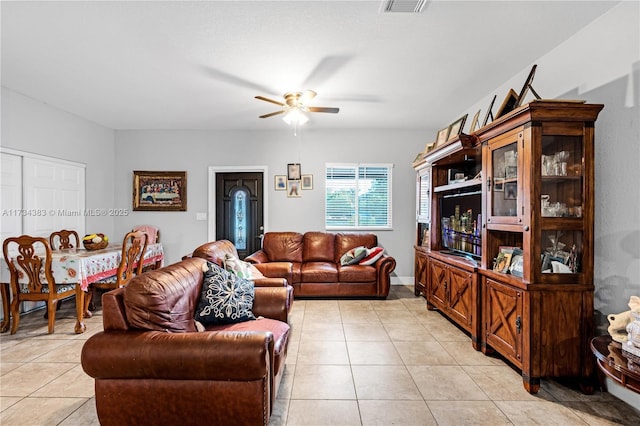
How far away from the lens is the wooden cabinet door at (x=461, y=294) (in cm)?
320

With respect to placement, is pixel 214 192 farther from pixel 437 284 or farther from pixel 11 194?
pixel 437 284

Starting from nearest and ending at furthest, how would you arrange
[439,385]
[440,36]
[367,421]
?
[367,421] < [439,385] < [440,36]

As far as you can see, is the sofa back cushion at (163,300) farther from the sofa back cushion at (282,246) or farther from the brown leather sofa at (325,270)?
the sofa back cushion at (282,246)

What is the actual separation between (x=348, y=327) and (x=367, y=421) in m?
1.62

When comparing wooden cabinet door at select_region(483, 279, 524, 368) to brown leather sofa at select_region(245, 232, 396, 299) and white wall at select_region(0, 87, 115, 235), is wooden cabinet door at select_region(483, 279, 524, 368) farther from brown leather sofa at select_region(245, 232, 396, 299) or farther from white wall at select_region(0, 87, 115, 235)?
white wall at select_region(0, 87, 115, 235)

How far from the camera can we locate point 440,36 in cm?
271

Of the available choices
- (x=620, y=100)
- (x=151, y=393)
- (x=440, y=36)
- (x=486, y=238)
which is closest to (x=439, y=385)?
(x=486, y=238)

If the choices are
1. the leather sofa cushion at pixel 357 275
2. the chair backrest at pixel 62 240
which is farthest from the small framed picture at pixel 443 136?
the chair backrest at pixel 62 240

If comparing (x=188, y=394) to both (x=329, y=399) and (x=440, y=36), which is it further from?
(x=440, y=36)

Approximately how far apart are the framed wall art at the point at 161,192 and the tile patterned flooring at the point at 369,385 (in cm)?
256

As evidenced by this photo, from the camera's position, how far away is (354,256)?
5.00 m

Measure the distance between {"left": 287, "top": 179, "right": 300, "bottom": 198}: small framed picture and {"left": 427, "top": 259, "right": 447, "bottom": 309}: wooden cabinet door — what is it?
2.57 meters

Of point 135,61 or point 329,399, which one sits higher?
point 135,61

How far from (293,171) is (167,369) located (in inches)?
172
